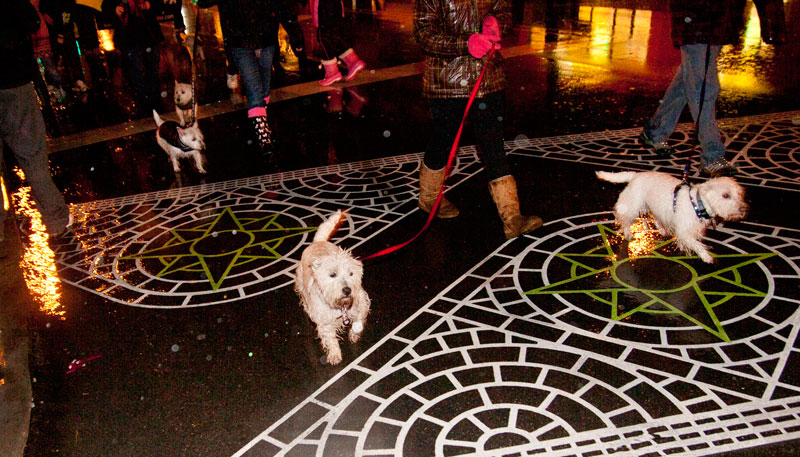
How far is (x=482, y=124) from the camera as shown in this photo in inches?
178

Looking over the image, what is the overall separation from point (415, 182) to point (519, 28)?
1200 cm

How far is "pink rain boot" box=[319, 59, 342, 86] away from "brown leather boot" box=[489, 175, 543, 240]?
7.21m

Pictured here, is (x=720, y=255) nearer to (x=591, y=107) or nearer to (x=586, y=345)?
(x=586, y=345)

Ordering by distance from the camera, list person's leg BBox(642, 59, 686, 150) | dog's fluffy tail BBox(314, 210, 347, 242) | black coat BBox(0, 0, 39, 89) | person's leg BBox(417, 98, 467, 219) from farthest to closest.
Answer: person's leg BBox(642, 59, 686, 150)
black coat BBox(0, 0, 39, 89)
person's leg BBox(417, 98, 467, 219)
dog's fluffy tail BBox(314, 210, 347, 242)

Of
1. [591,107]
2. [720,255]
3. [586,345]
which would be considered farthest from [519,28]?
[586,345]

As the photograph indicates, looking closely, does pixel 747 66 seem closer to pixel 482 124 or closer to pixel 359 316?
pixel 482 124

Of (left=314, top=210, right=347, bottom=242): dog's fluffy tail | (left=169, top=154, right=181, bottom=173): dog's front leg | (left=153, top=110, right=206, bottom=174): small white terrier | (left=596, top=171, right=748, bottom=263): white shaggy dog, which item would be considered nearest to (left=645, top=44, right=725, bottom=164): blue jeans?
(left=596, top=171, right=748, bottom=263): white shaggy dog

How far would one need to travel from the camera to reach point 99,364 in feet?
11.7

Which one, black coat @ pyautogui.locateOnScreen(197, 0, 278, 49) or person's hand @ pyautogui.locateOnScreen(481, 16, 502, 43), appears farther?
black coat @ pyautogui.locateOnScreen(197, 0, 278, 49)

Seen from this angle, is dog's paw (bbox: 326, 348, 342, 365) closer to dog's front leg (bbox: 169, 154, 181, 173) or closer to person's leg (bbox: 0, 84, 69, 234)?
person's leg (bbox: 0, 84, 69, 234)

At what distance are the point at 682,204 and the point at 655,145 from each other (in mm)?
2519

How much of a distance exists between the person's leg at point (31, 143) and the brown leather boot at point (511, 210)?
13.2 ft

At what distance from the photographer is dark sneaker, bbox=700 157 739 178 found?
555 cm

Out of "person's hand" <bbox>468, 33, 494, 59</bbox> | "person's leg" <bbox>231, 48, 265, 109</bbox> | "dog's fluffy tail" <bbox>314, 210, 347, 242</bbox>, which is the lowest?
"dog's fluffy tail" <bbox>314, 210, 347, 242</bbox>
